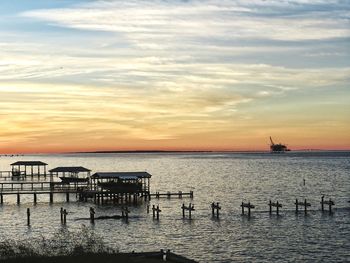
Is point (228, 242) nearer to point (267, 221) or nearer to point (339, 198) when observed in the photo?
point (267, 221)

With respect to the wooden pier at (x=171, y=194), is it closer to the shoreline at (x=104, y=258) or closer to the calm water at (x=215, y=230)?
the calm water at (x=215, y=230)

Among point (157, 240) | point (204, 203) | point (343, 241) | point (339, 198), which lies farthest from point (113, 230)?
point (339, 198)

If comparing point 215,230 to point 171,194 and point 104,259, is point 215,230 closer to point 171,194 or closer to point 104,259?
point 104,259

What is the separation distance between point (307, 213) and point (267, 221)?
8.97 meters


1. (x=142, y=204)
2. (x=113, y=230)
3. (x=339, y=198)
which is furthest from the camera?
(x=339, y=198)

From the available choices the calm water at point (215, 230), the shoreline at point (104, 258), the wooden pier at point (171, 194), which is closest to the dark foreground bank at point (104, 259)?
the shoreline at point (104, 258)

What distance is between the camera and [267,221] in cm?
6328

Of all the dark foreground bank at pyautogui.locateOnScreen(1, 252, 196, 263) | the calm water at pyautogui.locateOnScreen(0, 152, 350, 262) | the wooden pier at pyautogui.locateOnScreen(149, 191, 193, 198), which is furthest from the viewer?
the wooden pier at pyautogui.locateOnScreen(149, 191, 193, 198)

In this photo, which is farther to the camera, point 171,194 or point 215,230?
point 171,194

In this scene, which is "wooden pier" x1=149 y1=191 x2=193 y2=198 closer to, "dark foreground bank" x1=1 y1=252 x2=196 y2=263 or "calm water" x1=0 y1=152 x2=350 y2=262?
"calm water" x1=0 y1=152 x2=350 y2=262

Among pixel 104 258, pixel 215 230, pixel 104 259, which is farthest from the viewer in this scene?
pixel 215 230

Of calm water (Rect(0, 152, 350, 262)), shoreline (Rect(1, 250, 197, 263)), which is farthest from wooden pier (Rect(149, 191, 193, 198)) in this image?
shoreline (Rect(1, 250, 197, 263))

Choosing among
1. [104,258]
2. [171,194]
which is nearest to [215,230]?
[104,258]

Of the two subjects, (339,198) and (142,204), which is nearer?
(142,204)
